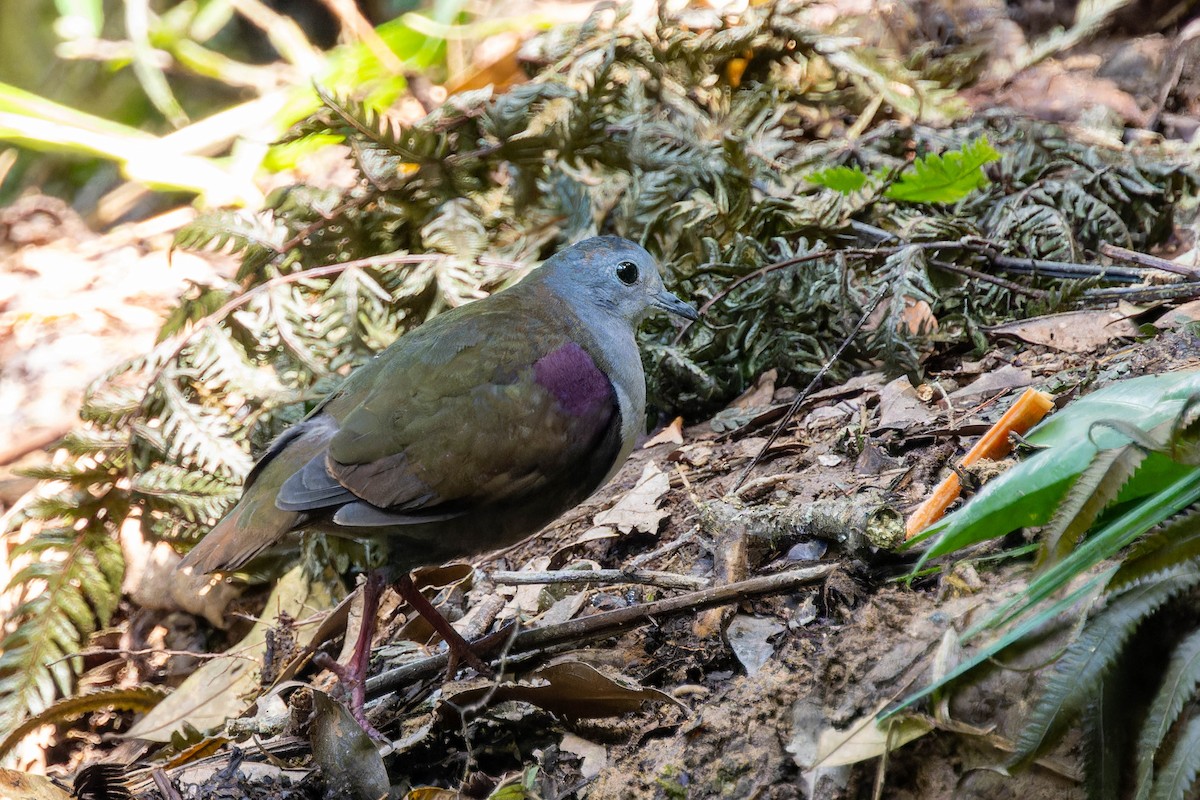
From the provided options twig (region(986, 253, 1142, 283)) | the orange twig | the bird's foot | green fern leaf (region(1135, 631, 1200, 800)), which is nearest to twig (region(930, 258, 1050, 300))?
twig (region(986, 253, 1142, 283))

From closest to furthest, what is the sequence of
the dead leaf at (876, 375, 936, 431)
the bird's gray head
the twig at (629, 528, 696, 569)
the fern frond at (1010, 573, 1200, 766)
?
the fern frond at (1010, 573, 1200, 766), the twig at (629, 528, 696, 569), the dead leaf at (876, 375, 936, 431), the bird's gray head

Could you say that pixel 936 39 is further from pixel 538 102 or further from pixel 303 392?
pixel 303 392

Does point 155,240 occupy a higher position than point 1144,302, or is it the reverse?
point 1144,302

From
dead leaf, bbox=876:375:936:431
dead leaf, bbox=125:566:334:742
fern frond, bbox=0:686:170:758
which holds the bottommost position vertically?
dead leaf, bbox=125:566:334:742

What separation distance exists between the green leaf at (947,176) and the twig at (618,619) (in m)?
1.82

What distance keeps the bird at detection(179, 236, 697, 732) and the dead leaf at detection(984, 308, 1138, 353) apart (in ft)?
4.95

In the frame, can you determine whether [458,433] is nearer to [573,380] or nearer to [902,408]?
[573,380]

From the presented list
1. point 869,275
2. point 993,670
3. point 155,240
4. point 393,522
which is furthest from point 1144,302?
point 155,240

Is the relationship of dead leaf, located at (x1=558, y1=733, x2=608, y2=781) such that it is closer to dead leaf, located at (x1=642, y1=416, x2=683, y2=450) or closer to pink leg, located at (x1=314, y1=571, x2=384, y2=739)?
pink leg, located at (x1=314, y1=571, x2=384, y2=739)

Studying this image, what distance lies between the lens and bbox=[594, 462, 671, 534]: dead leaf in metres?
3.59

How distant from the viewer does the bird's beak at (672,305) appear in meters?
3.89

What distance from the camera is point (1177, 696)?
1864 mm

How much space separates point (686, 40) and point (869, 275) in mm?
1897

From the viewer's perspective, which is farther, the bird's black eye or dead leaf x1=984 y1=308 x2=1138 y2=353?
the bird's black eye
